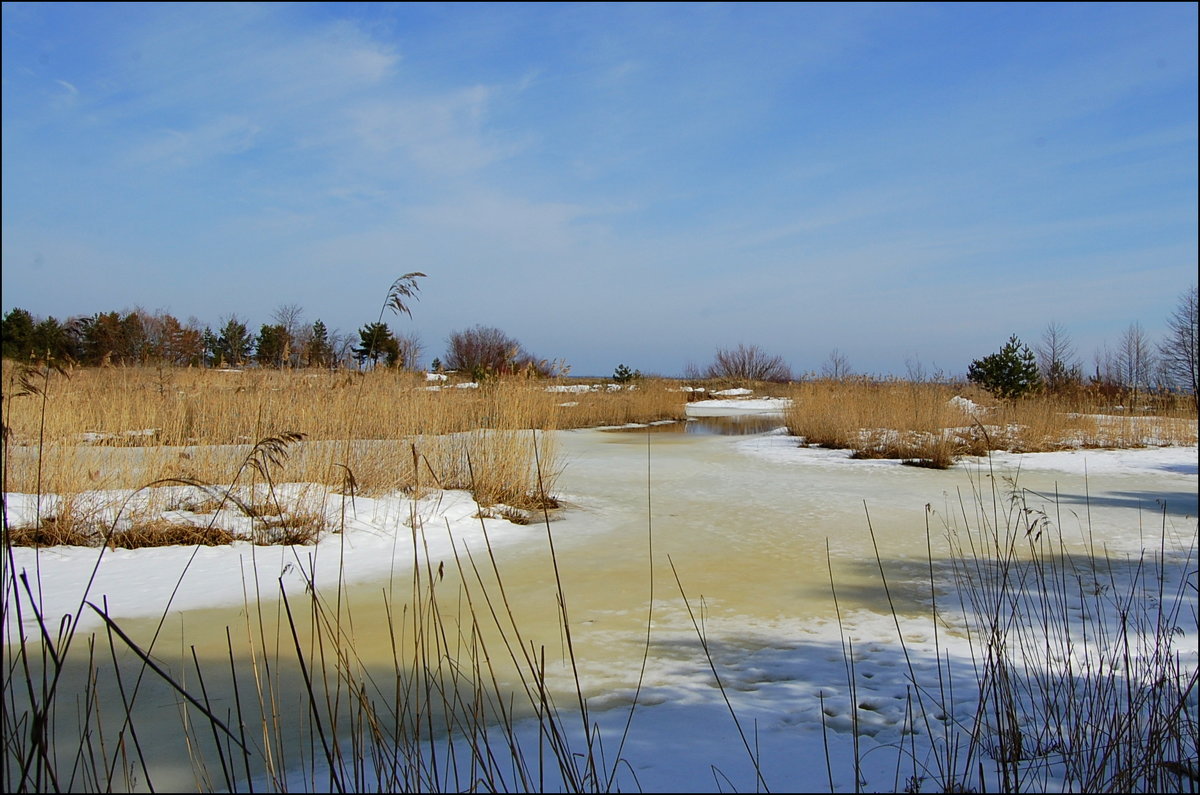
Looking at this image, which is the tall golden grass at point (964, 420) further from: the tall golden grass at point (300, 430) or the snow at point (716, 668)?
the snow at point (716, 668)

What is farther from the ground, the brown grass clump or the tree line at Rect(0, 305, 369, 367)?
the tree line at Rect(0, 305, 369, 367)

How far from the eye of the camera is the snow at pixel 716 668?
2.24 metres

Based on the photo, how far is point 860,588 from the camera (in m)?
4.36

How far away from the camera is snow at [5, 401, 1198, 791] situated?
7.36 feet

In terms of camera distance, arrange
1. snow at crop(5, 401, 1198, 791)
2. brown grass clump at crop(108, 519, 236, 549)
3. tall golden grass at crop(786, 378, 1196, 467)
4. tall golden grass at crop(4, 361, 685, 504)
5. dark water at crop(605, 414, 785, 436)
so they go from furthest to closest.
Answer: dark water at crop(605, 414, 785, 436) → tall golden grass at crop(786, 378, 1196, 467) → tall golden grass at crop(4, 361, 685, 504) → brown grass clump at crop(108, 519, 236, 549) → snow at crop(5, 401, 1198, 791)

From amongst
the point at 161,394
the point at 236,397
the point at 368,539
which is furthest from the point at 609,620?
the point at 161,394

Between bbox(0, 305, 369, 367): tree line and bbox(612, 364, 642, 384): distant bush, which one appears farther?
bbox(612, 364, 642, 384): distant bush

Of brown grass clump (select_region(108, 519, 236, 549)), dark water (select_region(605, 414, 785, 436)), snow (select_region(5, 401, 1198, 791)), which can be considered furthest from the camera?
dark water (select_region(605, 414, 785, 436))

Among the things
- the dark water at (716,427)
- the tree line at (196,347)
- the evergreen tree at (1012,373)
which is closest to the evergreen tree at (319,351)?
the tree line at (196,347)

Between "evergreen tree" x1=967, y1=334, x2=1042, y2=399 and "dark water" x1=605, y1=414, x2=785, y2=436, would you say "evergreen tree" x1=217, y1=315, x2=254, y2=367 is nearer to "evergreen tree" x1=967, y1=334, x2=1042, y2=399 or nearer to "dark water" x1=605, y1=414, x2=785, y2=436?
"dark water" x1=605, y1=414, x2=785, y2=436

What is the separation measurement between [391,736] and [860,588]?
9.55 ft

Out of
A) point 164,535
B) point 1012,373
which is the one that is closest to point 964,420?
point 1012,373

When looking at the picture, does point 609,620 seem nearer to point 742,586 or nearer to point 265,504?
point 742,586

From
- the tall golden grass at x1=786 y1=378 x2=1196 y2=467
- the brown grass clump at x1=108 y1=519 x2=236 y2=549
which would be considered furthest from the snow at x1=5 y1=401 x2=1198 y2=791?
the tall golden grass at x1=786 y1=378 x2=1196 y2=467
